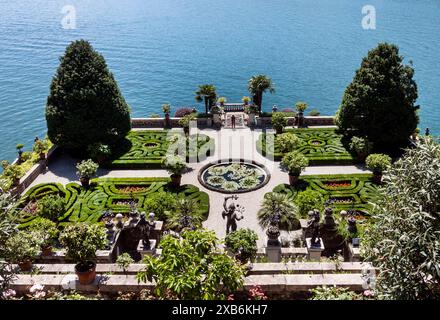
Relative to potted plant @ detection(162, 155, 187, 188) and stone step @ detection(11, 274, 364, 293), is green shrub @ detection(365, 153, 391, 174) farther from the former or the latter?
stone step @ detection(11, 274, 364, 293)

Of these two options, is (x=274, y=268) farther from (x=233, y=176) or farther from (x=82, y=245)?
(x=233, y=176)

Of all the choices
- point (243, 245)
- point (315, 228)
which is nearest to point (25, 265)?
point (243, 245)

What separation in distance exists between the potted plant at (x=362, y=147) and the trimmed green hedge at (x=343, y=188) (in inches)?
105

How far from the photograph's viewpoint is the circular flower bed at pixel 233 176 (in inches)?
1129

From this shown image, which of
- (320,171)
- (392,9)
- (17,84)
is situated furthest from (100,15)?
(320,171)

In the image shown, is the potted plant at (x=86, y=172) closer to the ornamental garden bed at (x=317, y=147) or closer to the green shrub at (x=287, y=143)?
the ornamental garden bed at (x=317, y=147)

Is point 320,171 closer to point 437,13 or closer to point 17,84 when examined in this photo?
point 17,84

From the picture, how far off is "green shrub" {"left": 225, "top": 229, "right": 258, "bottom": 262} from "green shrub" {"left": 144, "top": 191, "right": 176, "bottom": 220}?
23.9ft

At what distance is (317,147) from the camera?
3397 centimetres

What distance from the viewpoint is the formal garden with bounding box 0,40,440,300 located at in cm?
A: 1102

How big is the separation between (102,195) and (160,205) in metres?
5.66

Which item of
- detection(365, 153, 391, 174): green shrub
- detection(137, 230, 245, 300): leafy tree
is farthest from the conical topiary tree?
detection(137, 230, 245, 300): leafy tree

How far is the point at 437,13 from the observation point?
401 feet

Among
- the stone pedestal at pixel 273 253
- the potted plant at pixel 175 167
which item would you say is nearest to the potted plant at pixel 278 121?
the potted plant at pixel 175 167
